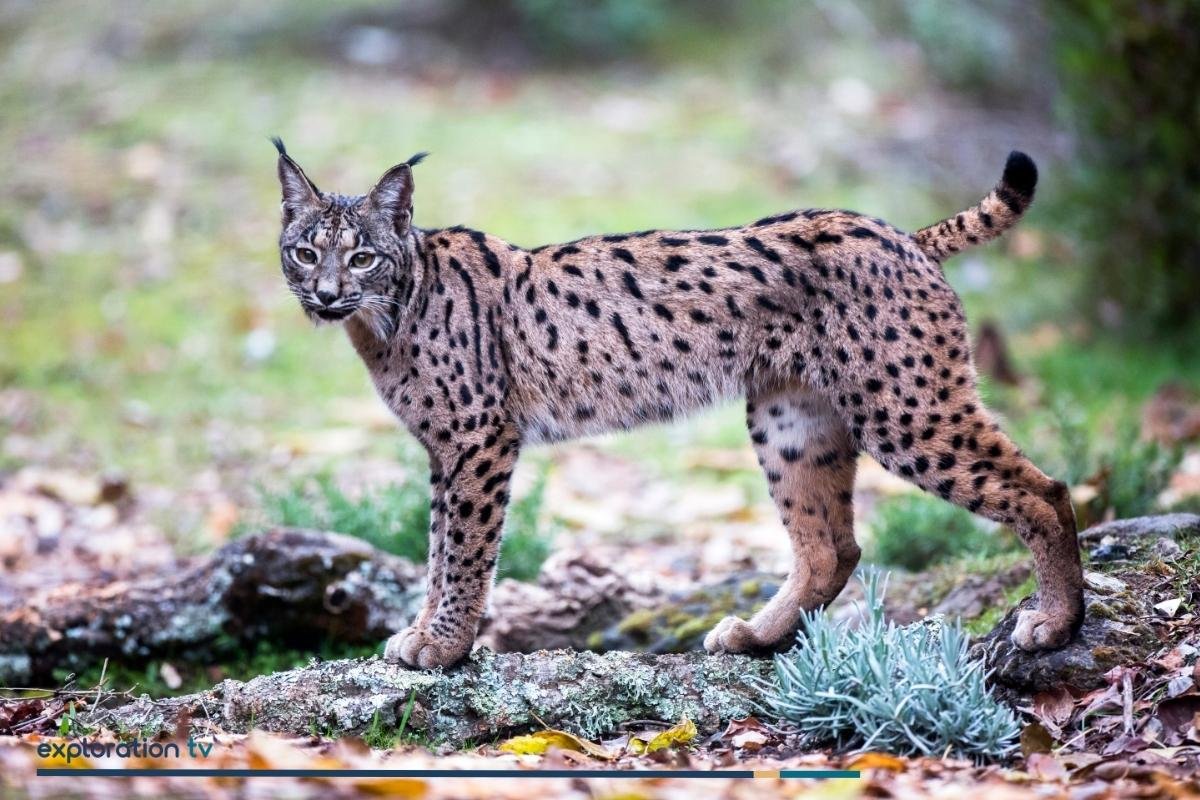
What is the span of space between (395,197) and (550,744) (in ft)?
8.79

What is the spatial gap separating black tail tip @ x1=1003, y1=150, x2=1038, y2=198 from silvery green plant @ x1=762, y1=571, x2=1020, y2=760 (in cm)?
199

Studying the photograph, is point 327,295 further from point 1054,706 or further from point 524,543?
point 1054,706

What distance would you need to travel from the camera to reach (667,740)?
5.45 m

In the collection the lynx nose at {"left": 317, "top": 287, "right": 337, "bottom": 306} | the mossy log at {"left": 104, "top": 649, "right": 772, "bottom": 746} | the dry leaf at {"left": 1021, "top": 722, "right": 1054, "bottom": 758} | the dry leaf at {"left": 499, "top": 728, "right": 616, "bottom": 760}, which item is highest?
the lynx nose at {"left": 317, "top": 287, "right": 337, "bottom": 306}

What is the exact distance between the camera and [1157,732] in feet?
16.7

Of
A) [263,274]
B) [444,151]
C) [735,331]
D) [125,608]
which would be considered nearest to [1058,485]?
[735,331]

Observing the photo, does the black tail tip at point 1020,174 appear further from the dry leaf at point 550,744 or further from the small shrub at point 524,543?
the small shrub at point 524,543

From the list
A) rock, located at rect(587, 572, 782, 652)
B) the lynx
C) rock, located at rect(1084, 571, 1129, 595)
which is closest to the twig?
rock, located at rect(1084, 571, 1129, 595)

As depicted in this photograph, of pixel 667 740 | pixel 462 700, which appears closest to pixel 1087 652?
→ pixel 667 740

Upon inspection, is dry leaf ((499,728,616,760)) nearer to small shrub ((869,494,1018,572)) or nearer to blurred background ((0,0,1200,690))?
blurred background ((0,0,1200,690))

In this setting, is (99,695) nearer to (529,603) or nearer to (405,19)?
(529,603)

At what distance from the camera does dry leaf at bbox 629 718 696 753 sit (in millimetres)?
5418

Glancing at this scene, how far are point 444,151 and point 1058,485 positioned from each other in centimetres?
1111

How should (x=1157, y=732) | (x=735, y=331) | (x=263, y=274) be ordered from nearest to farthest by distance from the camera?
1. (x=1157, y=732)
2. (x=735, y=331)
3. (x=263, y=274)
